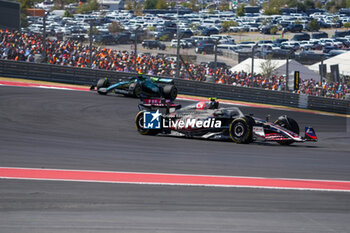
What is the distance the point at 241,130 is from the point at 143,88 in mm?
7636

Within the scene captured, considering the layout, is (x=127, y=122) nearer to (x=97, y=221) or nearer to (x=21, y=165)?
(x=21, y=165)

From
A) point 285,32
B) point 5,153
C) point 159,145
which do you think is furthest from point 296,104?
point 285,32

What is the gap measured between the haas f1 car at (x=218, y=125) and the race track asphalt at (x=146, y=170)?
0.25 m

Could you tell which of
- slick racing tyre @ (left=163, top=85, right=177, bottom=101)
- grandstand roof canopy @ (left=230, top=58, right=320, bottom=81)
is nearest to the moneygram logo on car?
slick racing tyre @ (left=163, top=85, right=177, bottom=101)

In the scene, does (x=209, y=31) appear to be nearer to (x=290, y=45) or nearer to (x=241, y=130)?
(x=290, y=45)

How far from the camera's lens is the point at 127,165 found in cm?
959

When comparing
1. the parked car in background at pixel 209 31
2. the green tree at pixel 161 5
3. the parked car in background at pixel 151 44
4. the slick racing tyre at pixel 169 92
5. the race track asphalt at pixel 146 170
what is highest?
the green tree at pixel 161 5

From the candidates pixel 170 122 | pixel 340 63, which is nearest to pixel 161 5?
pixel 340 63

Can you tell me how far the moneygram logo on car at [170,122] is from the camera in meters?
13.1

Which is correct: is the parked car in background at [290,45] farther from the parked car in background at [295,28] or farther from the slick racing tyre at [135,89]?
the slick racing tyre at [135,89]

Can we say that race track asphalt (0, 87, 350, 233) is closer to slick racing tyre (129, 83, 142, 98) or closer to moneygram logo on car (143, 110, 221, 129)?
moneygram logo on car (143, 110, 221, 129)

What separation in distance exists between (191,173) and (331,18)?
86893mm

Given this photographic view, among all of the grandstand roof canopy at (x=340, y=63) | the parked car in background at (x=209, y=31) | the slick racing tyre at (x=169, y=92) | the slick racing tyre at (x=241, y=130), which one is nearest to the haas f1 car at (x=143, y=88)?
the slick racing tyre at (x=169, y=92)

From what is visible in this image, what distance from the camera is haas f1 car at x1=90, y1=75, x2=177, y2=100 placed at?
63.5ft
